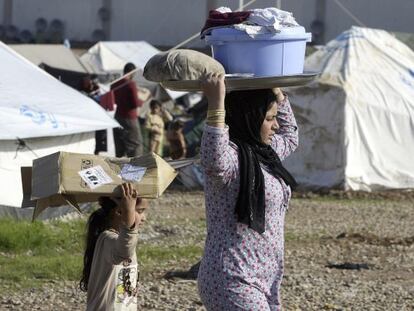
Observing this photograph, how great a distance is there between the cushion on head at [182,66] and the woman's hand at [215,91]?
72mm

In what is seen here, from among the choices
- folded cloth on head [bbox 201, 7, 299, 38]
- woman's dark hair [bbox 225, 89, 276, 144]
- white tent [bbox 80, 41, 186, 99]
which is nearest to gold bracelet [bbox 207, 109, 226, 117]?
woman's dark hair [bbox 225, 89, 276, 144]

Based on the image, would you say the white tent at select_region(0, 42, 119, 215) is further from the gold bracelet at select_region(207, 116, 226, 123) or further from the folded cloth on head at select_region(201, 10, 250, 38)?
the gold bracelet at select_region(207, 116, 226, 123)

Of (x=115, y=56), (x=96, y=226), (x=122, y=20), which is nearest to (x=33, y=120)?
(x=96, y=226)

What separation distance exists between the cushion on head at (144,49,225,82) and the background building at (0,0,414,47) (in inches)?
1446

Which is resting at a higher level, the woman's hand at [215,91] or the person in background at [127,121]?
the woman's hand at [215,91]

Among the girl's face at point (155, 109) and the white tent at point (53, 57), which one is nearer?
the girl's face at point (155, 109)

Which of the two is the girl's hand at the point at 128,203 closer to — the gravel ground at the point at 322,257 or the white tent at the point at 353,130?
the gravel ground at the point at 322,257

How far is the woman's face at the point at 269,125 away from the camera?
188 inches

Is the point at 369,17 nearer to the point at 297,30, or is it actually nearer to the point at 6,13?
the point at 6,13

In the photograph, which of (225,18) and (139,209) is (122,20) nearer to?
(139,209)

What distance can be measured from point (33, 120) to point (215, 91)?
307 inches

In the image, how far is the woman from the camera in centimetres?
448

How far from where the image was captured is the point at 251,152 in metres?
4.67

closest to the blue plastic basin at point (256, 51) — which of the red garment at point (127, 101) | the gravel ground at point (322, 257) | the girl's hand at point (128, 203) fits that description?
the girl's hand at point (128, 203)
